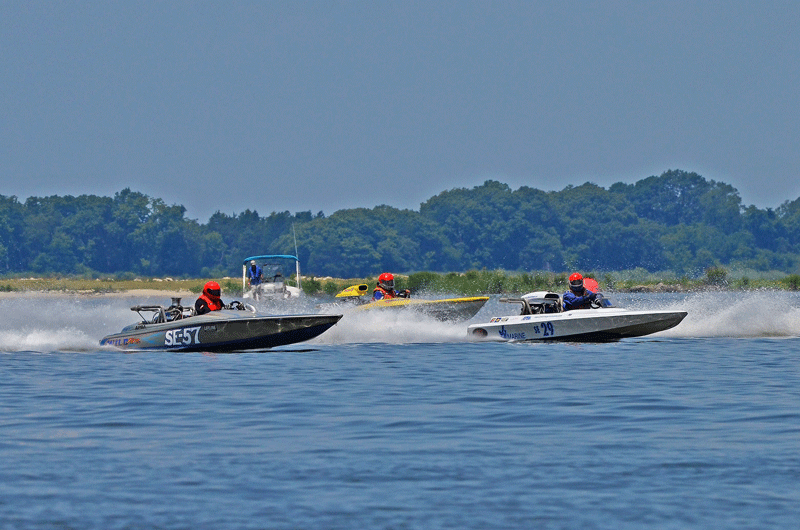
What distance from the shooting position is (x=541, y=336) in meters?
26.1

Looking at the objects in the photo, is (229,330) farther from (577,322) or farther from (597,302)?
(597,302)

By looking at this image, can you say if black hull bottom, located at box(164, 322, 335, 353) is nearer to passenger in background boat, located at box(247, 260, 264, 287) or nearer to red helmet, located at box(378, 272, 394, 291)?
red helmet, located at box(378, 272, 394, 291)

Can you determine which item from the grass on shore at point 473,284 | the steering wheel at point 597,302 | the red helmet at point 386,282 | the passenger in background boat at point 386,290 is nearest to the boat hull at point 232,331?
the steering wheel at point 597,302

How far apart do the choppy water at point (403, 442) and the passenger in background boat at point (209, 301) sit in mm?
1212

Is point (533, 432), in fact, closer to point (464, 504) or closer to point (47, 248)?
point (464, 504)

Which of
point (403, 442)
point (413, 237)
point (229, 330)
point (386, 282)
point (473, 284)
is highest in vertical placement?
point (413, 237)

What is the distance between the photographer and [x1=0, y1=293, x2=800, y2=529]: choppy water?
9852 millimetres

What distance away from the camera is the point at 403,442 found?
1291cm

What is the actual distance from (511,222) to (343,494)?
163 metres

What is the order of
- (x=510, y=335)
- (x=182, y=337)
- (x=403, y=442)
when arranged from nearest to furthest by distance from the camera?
1. (x=403, y=442)
2. (x=182, y=337)
3. (x=510, y=335)

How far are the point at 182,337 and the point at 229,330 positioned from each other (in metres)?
1.02

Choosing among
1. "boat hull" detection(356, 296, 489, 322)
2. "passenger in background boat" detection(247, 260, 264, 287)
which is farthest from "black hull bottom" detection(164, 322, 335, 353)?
"passenger in background boat" detection(247, 260, 264, 287)

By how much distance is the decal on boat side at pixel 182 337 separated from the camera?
23938 mm

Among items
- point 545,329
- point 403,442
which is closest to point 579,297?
point 545,329
